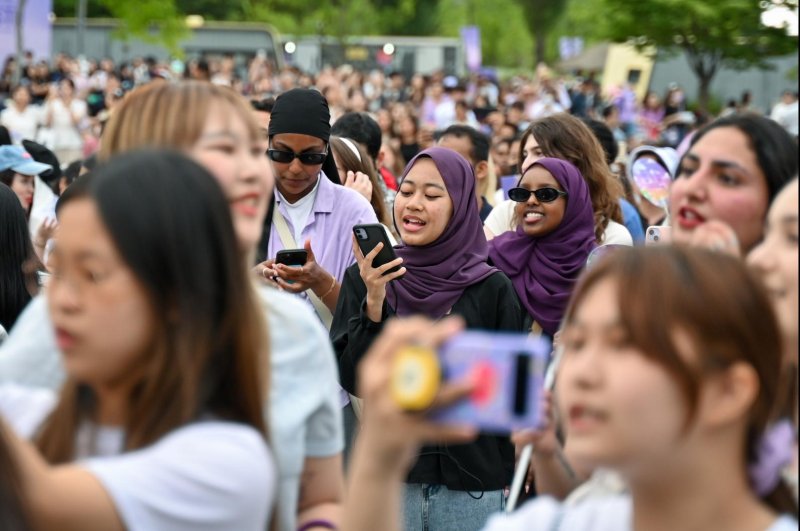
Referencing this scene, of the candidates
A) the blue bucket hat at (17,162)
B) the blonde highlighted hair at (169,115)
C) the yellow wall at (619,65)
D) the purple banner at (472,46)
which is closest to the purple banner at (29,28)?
the purple banner at (472,46)

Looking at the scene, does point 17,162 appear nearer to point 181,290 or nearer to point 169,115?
point 169,115

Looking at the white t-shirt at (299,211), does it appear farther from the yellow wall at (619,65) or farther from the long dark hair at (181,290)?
the yellow wall at (619,65)

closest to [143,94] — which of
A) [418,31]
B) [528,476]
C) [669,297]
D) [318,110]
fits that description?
[669,297]

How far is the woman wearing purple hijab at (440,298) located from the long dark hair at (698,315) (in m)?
3.05

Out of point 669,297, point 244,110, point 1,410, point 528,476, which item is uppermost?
point 244,110

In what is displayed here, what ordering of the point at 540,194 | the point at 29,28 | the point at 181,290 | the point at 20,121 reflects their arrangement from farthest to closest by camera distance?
1. the point at 29,28
2. the point at 20,121
3. the point at 540,194
4. the point at 181,290

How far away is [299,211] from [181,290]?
3.76 meters

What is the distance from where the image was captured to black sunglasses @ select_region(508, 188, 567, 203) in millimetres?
6164

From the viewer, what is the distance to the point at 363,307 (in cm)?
544

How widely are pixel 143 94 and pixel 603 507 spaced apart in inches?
50.0

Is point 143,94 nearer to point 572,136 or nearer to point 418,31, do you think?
point 572,136

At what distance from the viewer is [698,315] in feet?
7.15

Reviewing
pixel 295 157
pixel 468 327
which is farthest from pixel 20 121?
pixel 468 327

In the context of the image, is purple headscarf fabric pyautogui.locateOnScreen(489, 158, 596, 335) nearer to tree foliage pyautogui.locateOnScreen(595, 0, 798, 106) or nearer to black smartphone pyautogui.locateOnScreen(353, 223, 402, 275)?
black smartphone pyautogui.locateOnScreen(353, 223, 402, 275)
